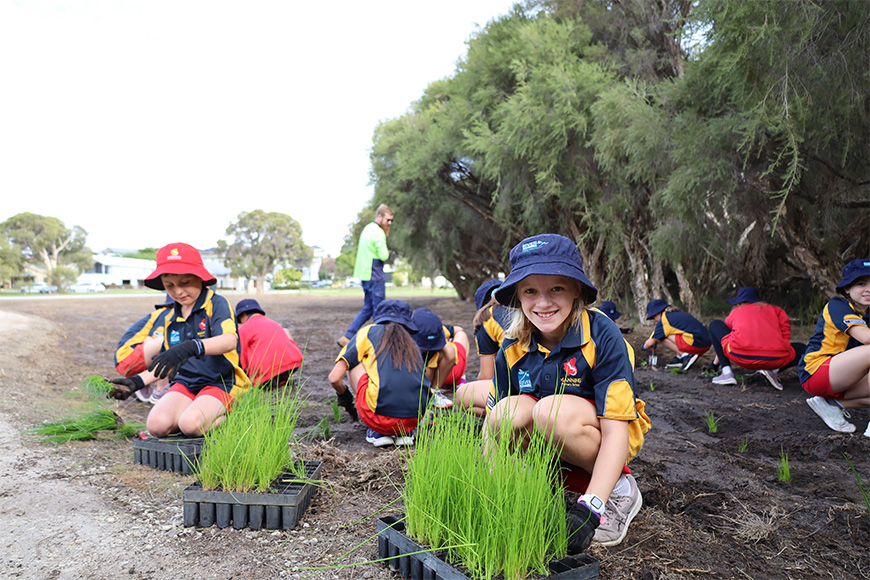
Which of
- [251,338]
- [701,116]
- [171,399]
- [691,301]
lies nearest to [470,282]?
[691,301]

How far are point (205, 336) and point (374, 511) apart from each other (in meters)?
1.97

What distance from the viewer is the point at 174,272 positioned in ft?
12.8

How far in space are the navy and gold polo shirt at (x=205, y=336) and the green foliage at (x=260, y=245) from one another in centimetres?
5384

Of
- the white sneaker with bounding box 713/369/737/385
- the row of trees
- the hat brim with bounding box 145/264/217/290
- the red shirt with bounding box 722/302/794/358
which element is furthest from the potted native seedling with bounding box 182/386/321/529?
the white sneaker with bounding box 713/369/737/385

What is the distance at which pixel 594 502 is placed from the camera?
7.30 ft

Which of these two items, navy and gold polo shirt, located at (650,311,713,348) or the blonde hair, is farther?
navy and gold polo shirt, located at (650,311,713,348)

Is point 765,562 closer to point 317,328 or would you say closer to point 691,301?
point 691,301

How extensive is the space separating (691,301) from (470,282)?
14754 millimetres

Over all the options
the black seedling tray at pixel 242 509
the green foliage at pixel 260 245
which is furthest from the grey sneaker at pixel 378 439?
A: the green foliage at pixel 260 245

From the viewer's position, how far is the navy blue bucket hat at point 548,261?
2.32m

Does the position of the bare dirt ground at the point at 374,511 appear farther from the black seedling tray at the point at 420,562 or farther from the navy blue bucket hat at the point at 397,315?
the navy blue bucket hat at the point at 397,315

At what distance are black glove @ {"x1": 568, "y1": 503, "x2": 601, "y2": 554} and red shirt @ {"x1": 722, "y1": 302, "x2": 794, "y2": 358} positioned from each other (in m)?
4.72

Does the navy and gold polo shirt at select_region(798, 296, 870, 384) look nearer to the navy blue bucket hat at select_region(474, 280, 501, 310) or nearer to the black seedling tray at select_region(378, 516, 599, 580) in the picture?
the navy blue bucket hat at select_region(474, 280, 501, 310)

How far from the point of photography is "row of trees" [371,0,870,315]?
5301 millimetres
